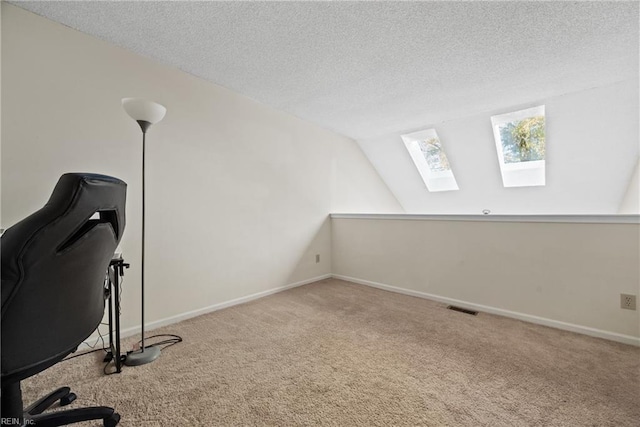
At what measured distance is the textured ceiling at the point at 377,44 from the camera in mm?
1782

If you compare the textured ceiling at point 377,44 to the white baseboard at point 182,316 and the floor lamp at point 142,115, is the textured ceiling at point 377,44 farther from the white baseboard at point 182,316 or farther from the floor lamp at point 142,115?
the white baseboard at point 182,316

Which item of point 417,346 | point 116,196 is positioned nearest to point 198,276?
point 116,196

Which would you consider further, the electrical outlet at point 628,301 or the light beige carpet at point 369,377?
the electrical outlet at point 628,301

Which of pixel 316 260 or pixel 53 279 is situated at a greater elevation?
pixel 53 279

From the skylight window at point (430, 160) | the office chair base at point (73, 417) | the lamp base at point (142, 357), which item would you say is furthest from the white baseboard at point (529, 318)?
the office chair base at point (73, 417)

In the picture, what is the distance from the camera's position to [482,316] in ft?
8.31

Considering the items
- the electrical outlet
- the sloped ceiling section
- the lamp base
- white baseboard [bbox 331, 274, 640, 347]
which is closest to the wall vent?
white baseboard [bbox 331, 274, 640, 347]

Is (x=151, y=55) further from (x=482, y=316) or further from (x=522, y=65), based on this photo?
(x=482, y=316)

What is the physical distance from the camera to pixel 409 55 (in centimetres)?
229

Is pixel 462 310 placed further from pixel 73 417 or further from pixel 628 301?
pixel 73 417

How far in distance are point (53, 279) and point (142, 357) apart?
3.89 feet

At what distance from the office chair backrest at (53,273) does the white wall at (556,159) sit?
167 inches

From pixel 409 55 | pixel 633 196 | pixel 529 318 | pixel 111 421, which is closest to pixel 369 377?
pixel 111 421

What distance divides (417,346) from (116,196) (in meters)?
2.03
